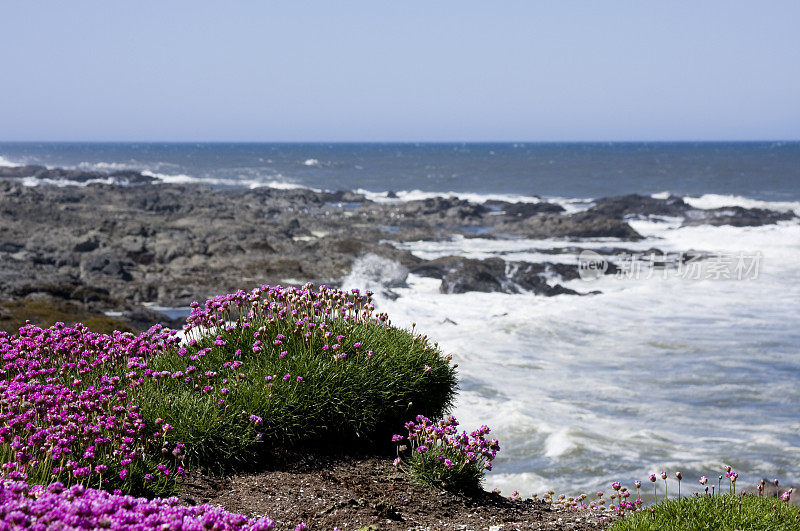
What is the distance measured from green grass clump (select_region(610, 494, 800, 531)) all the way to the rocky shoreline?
40.0 ft

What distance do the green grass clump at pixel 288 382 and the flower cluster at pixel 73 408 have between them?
0.23 m

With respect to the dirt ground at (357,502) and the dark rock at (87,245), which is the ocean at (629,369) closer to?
the dirt ground at (357,502)

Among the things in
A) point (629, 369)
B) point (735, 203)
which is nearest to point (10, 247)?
point (629, 369)

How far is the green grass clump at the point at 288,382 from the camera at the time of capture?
6.01m

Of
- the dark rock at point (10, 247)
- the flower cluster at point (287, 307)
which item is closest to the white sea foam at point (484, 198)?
the dark rock at point (10, 247)

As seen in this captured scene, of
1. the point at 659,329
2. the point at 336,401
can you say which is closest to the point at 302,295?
the point at 336,401

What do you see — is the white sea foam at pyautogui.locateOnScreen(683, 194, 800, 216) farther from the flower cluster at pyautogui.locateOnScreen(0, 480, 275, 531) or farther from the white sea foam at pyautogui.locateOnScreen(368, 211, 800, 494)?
the flower cluster at pyautogui.locateOnScreen(0, 480, 275, 531)

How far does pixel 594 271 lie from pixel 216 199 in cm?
2855

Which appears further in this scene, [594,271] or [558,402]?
[594,271]

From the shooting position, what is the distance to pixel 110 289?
21.3 m

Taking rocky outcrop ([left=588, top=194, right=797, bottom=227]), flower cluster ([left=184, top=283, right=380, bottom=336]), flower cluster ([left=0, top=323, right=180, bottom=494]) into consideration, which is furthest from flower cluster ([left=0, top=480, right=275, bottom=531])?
rocky outcrop ([left=588, top=194, right=797, bottom=227])

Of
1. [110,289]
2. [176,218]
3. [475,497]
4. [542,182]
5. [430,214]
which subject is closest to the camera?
[475,497]

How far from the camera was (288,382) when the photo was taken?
6406 millimetres

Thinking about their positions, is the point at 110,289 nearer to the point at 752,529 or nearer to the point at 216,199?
the point at 752,529
